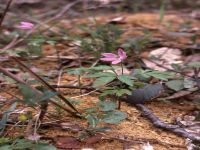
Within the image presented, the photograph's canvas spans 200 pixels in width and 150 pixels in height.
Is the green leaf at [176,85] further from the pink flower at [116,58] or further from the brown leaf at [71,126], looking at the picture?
the brown leaf at [71,126]

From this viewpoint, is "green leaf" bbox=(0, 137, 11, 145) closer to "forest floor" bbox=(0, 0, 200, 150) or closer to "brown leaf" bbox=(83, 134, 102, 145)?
"forest floor" bbox=(0, 0, 200, 150)

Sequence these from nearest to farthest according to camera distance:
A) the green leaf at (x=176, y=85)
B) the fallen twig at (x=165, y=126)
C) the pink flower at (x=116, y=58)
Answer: the fallen twig at (x=165, y=126) < the pink flower at (x=116, y=58) < the green leaf at (x=176, y=85)

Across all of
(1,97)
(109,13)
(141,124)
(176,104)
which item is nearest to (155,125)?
(141,124)

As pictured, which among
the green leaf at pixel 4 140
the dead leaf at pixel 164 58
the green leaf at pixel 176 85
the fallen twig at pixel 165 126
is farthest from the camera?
the dead leaf at pixel 164 58

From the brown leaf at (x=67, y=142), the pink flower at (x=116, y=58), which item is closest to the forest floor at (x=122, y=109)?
the brown leaf at (x=67, y=142)

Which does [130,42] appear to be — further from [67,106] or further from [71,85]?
[67,106]

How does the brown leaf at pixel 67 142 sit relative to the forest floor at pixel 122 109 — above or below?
above

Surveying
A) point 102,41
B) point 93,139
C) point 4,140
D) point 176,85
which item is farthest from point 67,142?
point 102,41

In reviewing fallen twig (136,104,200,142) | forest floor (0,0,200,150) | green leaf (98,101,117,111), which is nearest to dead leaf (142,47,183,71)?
forest floor (0,0,200,150)
